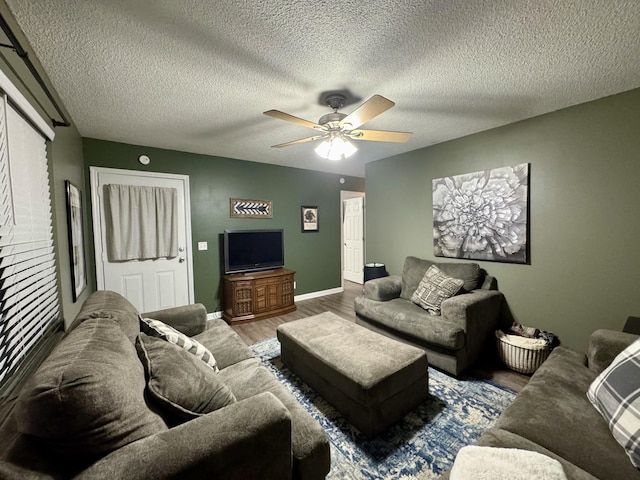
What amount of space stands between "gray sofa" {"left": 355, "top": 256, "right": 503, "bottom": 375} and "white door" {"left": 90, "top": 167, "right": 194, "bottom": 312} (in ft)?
8.24

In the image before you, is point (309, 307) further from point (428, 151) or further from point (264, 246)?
point (428, 151)

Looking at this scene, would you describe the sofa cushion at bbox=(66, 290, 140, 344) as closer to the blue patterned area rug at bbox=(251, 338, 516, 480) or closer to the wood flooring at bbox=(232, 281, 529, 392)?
the blue patterned area rug at bbox=(251, 338, 516, 480)

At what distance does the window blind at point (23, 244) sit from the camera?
116 cm

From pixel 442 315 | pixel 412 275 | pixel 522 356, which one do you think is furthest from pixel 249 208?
pixel 522 356

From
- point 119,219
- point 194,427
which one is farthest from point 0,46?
point 119,219

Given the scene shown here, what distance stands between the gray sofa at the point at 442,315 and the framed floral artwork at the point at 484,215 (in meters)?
0.30

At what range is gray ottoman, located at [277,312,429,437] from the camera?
5.20 ft

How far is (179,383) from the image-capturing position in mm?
1037

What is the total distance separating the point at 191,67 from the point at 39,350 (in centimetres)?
191

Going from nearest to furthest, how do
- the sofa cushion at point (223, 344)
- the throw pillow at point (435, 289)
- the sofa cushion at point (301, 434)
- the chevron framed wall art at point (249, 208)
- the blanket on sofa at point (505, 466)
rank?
the blanket on sofa at point (505, 466), the sofa cushion at point (301, 434), the sofa cushion at point (223, 344), the throw pillow at point (435, 289), the chevron framed wall art at point (249, 208)

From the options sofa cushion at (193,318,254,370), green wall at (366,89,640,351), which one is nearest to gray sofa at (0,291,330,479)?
sofa cushion at (193,318,254,370)

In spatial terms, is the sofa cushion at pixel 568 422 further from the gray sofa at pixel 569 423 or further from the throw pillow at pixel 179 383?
the throw pillow at pixel 179 383

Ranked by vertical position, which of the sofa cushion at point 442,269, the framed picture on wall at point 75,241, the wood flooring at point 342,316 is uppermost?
the framed picture on wall at point 75,241

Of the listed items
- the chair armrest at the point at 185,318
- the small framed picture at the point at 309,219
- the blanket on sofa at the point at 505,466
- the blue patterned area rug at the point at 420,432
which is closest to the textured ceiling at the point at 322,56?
the chair armrest at the point at 185,318
